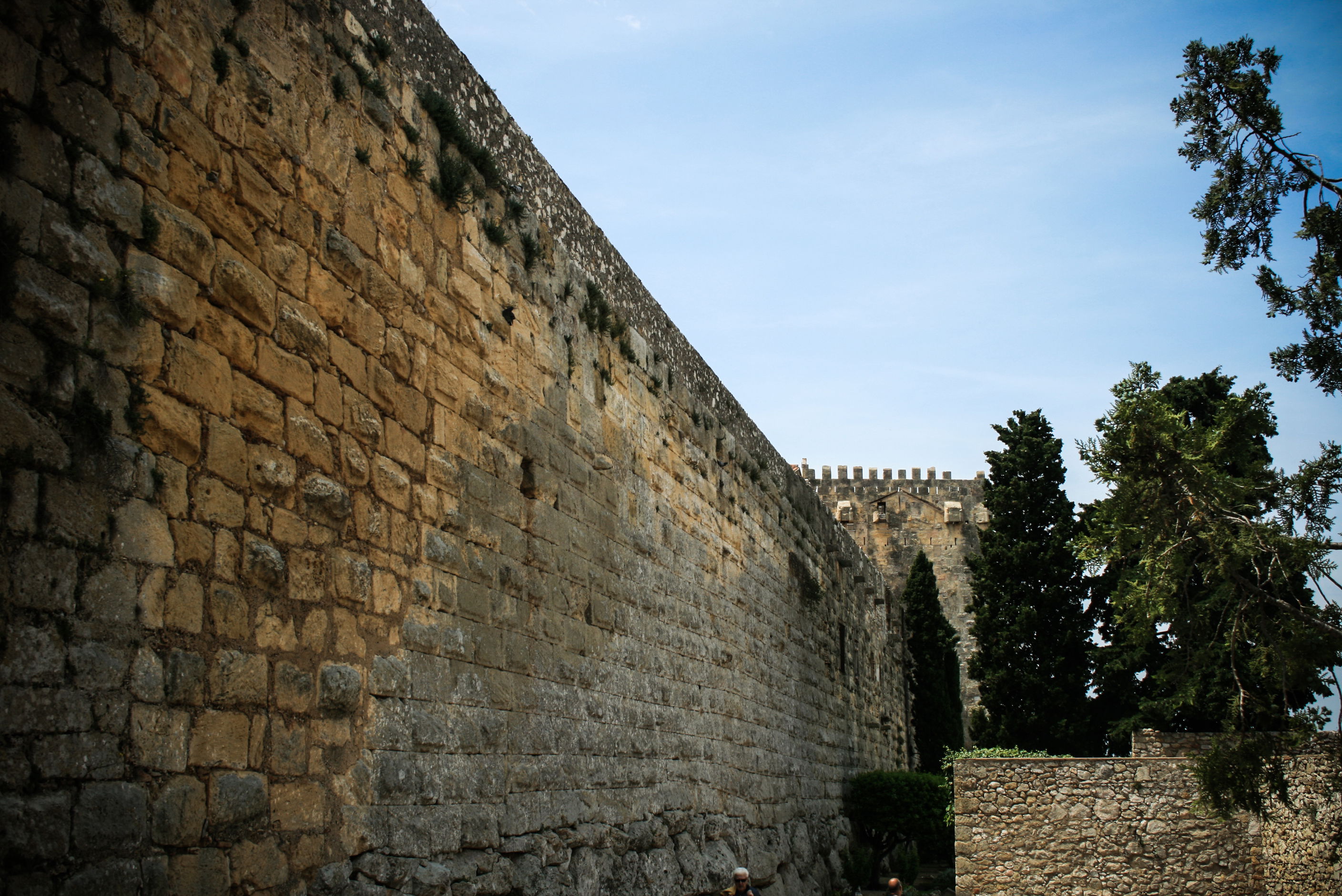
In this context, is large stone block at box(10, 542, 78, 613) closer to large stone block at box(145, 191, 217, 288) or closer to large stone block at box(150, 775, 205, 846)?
large stone block at box(150, 775, 205, 846)

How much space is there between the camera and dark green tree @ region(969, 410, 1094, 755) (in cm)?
1923

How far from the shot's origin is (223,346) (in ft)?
13.0

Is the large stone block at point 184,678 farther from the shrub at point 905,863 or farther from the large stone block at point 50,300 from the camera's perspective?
the shrub at point 905,863

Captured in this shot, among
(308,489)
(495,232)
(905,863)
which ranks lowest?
(905,863)

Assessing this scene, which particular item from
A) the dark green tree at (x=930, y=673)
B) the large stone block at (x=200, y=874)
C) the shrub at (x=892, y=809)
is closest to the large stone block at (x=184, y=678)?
the large stone block at (x=200, y=874)

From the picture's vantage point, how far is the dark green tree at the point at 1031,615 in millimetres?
19234

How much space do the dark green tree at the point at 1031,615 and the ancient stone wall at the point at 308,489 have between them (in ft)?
41.9

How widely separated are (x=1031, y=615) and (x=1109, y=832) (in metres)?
8.21

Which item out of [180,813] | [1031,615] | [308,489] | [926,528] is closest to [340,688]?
[308,489]

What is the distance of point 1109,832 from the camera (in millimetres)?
11609

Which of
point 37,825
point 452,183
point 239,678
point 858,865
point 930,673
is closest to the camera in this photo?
point 37,825

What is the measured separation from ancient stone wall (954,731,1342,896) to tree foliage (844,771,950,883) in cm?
255

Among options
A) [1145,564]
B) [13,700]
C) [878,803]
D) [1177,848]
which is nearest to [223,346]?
[13,700]

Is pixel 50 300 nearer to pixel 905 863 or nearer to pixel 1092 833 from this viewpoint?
pixel 1092 833
